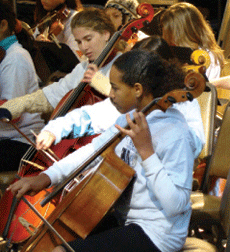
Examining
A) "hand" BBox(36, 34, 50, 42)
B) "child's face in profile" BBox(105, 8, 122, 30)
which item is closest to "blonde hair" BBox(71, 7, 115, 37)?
"child's face in profile" BBox(105, 8, 122, 30)

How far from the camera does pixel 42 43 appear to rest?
2.80m

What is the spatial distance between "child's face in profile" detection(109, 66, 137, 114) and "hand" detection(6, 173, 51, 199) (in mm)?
325

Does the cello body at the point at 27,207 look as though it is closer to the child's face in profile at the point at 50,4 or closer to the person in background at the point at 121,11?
the person in background at the point at 121,11

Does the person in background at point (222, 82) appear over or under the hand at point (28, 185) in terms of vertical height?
under

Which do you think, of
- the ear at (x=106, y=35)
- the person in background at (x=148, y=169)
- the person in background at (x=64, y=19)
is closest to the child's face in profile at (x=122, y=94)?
the person in background at (x=148, y=169)

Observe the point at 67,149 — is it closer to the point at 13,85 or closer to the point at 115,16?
the point at 13,85

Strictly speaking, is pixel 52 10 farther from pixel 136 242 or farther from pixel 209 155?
pixel 136 242

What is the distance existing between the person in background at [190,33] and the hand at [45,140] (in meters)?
1.11

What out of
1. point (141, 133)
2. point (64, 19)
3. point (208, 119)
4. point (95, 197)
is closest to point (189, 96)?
point (141, 133)

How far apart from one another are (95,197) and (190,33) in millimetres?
1502

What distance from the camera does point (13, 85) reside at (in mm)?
2078

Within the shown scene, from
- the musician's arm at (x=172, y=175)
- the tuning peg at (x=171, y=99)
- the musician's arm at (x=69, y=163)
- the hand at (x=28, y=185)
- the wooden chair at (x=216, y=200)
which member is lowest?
the wooden chair at (x=216, y=200)

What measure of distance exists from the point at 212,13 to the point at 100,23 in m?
2.57

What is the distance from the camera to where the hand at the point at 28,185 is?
1263 millimetres
